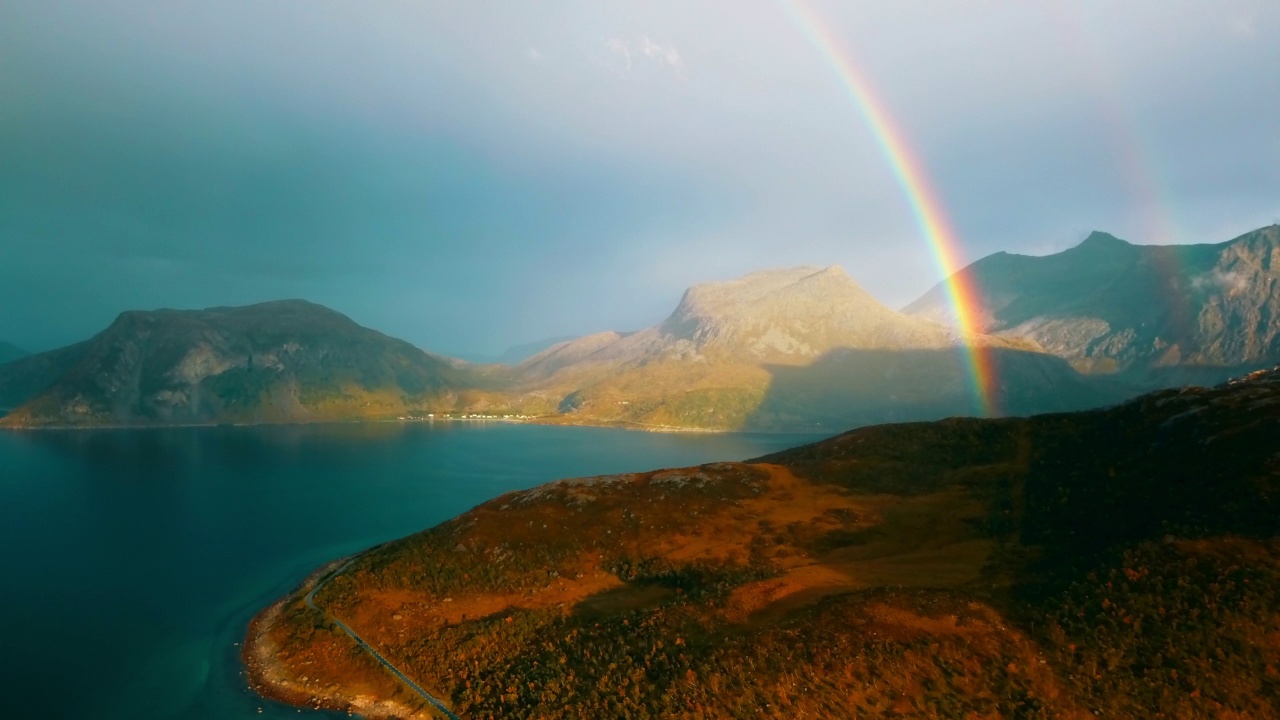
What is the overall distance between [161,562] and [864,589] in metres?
108

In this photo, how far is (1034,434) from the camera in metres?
83.0

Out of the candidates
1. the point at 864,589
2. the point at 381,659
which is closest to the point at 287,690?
the point at 381,659

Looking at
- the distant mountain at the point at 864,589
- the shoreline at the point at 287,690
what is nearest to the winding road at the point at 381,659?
the distant mountain at the point at 864,589

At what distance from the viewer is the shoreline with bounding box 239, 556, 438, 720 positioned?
53.4m

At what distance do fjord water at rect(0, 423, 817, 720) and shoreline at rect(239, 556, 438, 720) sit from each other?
1.16m

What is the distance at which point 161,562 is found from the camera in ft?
320

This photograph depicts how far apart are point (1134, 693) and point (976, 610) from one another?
9857 mm

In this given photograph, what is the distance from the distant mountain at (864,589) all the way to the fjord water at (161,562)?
7.24 meters

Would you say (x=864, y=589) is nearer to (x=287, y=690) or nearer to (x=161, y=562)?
(x=287, y=690)

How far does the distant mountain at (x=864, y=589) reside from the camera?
128 feet

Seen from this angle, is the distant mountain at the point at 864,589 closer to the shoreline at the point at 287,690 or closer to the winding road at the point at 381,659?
the shoreline at the point at 287,690

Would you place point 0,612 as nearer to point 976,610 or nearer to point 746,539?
A: point 746,539

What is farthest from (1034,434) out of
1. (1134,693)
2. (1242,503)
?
(1134,693)

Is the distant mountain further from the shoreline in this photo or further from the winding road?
the winding road
